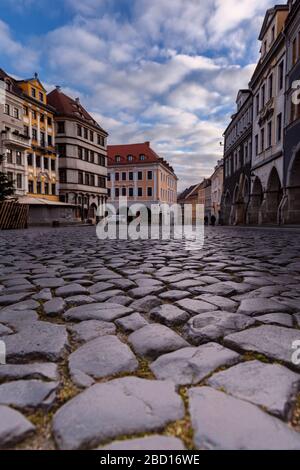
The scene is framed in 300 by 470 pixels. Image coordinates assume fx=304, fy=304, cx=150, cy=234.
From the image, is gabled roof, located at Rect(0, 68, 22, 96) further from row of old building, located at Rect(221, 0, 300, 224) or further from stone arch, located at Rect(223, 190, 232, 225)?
stone arch, located at Rect(223, 190, 232, 225)

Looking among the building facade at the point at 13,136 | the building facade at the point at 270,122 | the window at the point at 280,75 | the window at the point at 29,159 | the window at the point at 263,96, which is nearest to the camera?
the building facade at the point at 270,122

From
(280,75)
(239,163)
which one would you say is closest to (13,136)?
(239,163)

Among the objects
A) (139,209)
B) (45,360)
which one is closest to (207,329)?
(45,360)

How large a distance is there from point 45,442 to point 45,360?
2.01 feet

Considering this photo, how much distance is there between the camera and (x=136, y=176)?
59.3m

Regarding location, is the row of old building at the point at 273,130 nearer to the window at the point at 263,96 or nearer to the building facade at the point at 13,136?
the window at the point at 263,96

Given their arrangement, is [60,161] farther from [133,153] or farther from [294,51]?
[294,51]

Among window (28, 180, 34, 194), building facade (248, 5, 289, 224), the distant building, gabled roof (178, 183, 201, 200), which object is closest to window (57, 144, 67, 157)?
window (28, 180, 34, 194)

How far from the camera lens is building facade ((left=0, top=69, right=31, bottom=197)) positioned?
105 ft

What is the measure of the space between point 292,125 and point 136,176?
43.9 metres

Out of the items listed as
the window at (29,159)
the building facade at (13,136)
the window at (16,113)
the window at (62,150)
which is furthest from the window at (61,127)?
the window at (16,113)

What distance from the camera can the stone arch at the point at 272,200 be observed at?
21.4 metres
